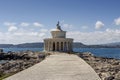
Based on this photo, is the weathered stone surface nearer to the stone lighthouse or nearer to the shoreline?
the shoreline

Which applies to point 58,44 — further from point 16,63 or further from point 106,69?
point 106,69

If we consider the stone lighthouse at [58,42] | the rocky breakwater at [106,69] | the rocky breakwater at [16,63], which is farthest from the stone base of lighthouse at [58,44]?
the rocky breakwater at [106,69]

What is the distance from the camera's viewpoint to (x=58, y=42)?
159ft

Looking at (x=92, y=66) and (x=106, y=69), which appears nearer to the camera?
(x=106, y=69)

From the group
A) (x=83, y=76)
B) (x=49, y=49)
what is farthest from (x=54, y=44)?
(x=83, y=76)

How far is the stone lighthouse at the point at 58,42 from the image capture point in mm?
48188

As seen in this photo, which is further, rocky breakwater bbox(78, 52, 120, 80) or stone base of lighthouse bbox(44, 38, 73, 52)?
stone base of lighthouse bbox(44, 38, 73, 52)

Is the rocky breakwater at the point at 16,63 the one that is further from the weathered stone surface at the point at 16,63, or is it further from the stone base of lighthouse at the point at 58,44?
the stone base of lighthouse at the point at 58,44

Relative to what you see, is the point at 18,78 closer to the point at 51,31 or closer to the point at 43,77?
the point at 43,77

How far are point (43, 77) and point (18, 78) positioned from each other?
1.43 meters

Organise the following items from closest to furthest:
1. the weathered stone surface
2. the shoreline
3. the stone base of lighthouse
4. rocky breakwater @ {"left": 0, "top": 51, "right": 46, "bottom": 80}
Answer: the shoreline
rocky breakwater @ {"left": 0, "top": 51, "right": 46, "bottom": 80}
the weathered stone surface
the stone base of lighthouse

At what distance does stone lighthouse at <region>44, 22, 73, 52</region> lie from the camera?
48188 mm

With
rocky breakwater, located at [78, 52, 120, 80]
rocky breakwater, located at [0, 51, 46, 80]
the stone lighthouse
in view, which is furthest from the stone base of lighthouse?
rocky breakwater, located at [78, 52, 120, 80]

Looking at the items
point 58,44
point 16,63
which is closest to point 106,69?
point 16,63
